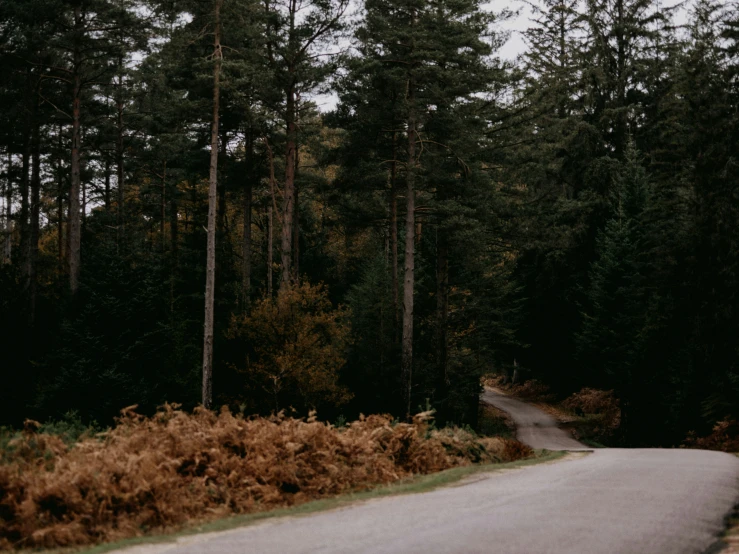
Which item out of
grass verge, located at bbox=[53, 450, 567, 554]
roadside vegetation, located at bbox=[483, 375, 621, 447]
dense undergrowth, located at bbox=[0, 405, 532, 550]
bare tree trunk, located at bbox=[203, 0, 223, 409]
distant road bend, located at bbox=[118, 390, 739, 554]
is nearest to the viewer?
distant road bend, located at bbox=[118, 390, 739, 554]

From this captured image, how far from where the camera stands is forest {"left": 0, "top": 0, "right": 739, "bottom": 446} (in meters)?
28.2

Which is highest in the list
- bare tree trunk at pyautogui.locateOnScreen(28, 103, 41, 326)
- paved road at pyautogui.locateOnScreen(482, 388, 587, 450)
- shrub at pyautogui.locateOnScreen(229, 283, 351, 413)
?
bare tree trunk at pyautogui.locateOnScreen(28, 103, 41, 326)

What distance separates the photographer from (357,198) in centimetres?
3506

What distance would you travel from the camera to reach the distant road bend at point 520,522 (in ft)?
20.9

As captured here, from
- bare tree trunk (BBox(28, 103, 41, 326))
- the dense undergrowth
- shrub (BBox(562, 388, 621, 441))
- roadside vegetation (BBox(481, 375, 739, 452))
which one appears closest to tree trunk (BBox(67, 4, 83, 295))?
bare tree trunk (BBox(28, 103, 41, 326))

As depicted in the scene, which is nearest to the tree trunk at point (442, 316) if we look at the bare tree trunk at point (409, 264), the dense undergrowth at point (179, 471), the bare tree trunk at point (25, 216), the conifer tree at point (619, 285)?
the bare tree trunk at point (409, 264)

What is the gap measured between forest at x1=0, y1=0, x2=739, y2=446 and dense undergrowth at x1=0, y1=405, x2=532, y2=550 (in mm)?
12201

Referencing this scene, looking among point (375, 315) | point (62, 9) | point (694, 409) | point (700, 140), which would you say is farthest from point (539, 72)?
point (62, 9)

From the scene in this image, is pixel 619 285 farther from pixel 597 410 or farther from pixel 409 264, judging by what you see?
pixel 409 264

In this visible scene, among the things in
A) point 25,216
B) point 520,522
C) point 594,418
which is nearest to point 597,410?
point 594,418

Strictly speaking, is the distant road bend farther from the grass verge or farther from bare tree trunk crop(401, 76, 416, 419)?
bare tree trunk crop(401, 76, 416, 419)

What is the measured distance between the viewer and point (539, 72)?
1519 inches

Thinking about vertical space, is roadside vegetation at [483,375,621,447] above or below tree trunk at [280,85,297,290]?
below

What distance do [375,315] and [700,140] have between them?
1920cm
